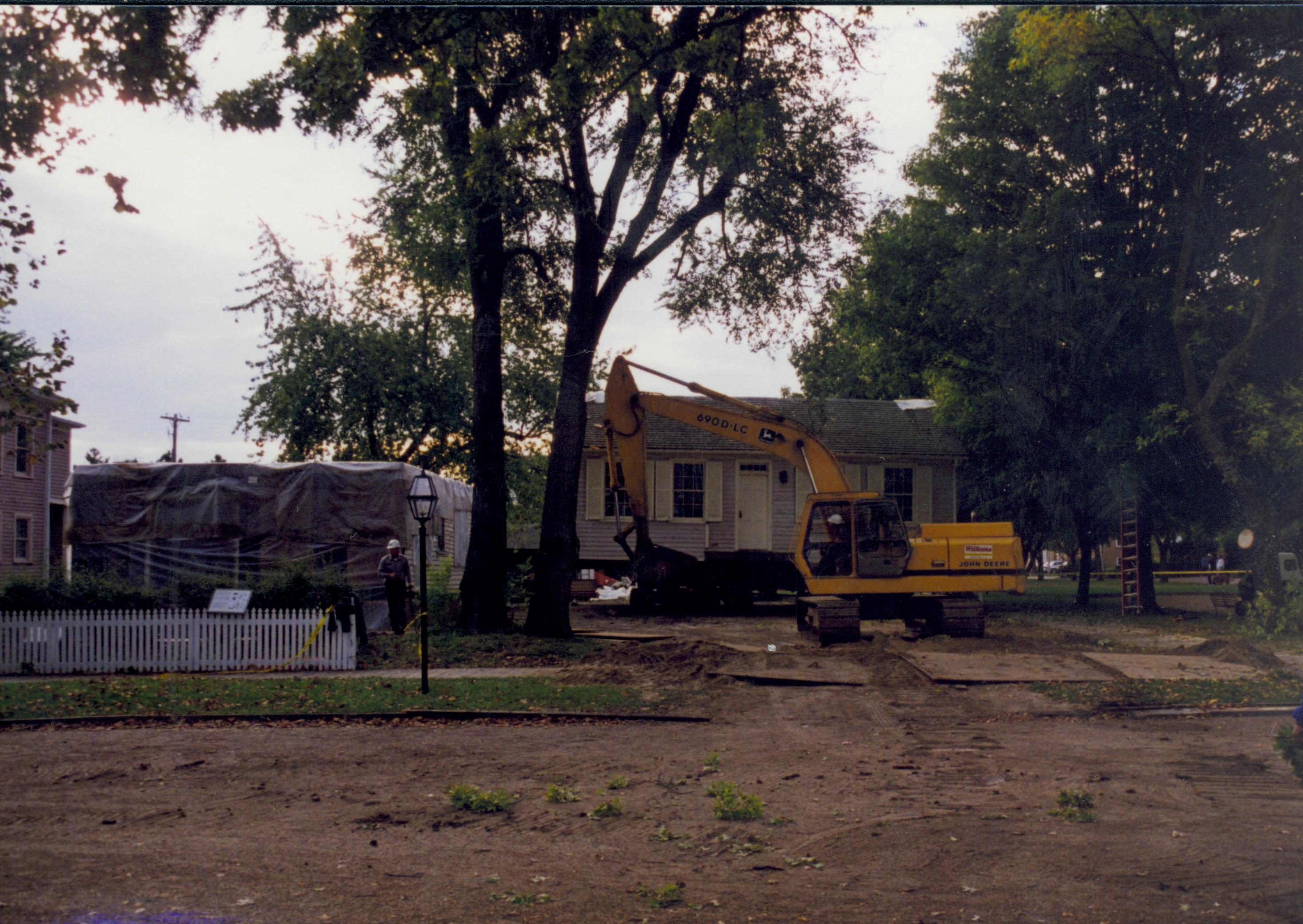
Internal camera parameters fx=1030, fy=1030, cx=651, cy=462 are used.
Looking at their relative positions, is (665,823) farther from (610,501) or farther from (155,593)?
(610,501)

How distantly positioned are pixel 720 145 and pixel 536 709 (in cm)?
1013

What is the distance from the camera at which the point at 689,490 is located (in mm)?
28375

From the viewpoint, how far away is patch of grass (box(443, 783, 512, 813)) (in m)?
7.21

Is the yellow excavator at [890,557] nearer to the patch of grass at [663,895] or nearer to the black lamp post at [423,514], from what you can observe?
the black lamp post at [423,514]

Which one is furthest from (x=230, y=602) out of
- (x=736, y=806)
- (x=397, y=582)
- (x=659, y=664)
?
(x=736, y=806)

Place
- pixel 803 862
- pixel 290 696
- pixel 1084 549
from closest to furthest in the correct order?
A: pixel 803 862
pixel 290 696
pixel 1084 549

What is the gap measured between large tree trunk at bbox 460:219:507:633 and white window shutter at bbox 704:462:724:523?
32.0 ft

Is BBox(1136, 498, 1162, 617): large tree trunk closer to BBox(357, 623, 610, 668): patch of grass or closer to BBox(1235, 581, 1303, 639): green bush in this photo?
BBox(1235, 581, 1303, 639): green bush

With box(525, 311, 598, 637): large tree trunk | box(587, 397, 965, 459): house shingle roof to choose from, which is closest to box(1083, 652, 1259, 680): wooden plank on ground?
box(525, 311, 598, 637): large tree trunk

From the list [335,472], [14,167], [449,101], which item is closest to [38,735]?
[14,167]

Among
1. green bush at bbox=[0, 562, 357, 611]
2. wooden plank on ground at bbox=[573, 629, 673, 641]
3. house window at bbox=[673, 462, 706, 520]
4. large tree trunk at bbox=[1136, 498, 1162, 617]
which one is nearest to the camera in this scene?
green bush at bbox=[0, 562, 357, 611]

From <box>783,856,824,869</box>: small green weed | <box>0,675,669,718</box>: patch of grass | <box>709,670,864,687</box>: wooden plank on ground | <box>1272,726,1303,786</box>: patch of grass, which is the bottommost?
<box>0,675,669,718</box>: patch of grass

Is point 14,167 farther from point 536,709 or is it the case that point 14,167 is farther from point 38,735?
point 536,709

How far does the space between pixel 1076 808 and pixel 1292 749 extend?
1.98 m
